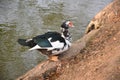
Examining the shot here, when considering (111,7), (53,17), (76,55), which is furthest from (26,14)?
(76,55)

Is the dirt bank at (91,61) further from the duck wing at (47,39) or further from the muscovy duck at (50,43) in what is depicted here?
the duck wing at (47,39)

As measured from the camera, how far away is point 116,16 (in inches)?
453

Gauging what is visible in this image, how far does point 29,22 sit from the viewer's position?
2205cm

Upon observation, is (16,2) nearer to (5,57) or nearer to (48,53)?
(5,57)

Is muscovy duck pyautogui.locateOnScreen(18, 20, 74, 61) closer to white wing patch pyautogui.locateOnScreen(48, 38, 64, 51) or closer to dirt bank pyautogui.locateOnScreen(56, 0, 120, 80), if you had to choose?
white wing patch pyautogui.locateOnScreen(48, 38, 64, 51)

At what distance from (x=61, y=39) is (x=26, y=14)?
48.5ft

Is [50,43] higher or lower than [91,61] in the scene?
higher

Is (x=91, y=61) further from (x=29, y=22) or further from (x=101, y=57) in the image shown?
(x=29, y=22)

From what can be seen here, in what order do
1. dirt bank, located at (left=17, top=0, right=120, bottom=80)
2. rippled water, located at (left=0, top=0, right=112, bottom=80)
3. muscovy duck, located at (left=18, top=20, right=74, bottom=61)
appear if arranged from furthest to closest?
rippled water, located at (left=0, top=0, right=112, bottom=80) < muscovy duck, located at (left=18, top=20, right=74, bottom=61) < dirt bank, located at (left=17, top=0, right=120, bottom=80)

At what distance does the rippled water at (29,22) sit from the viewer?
1638cm

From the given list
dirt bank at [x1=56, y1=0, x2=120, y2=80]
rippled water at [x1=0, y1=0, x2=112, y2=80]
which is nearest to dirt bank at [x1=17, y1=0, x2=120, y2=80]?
dirt bank at [x1=56, y1=0, x2=120, y2=80]

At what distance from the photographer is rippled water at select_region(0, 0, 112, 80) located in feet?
53.7

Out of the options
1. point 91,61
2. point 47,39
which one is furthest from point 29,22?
point 91,61

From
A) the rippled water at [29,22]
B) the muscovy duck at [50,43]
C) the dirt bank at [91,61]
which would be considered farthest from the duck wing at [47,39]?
the rippled water at [29,22]
